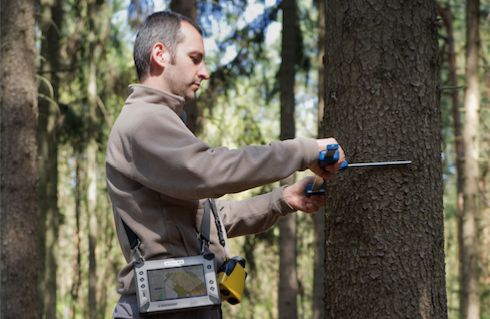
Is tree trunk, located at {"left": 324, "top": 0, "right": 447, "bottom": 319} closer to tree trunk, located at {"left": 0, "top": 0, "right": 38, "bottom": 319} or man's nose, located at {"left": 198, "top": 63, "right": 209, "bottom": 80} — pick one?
man's nose, located at {"left": 198, "top": 63, "right": 209, "bottom": 80}

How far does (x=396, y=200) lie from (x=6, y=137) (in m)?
5.05

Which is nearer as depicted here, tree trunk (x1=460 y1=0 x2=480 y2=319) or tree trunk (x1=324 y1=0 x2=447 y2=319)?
tree trunk (x1=324 y1=0 x2=447 y2=319)

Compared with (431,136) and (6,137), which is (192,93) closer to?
(431,136)

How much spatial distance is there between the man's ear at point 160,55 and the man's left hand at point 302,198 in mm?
940

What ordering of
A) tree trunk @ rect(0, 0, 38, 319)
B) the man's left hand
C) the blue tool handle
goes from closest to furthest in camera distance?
1. the blue tool handle
2. the man's left hand
3. tree trunk @ rect(0, 0, 38, 319)

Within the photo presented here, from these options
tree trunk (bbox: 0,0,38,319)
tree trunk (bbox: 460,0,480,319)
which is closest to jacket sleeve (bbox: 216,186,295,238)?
tree trunk (bbox: 0,0,38,319)

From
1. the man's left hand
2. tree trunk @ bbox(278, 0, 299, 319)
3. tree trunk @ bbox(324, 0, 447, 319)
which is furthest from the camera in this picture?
tree trunk @ bbox(278, 0, 299, 319)

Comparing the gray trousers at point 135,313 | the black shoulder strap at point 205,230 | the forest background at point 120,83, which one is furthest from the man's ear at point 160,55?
the forest background at point 120,83

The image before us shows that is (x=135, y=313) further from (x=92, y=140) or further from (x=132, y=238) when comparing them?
(x=92, y=140)

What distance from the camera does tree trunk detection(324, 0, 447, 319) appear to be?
7.11ft

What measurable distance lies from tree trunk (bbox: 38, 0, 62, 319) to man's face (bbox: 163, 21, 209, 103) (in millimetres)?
8393

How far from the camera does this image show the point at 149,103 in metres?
2.05

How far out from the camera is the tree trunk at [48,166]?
31.9ft

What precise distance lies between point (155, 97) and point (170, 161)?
391mm
